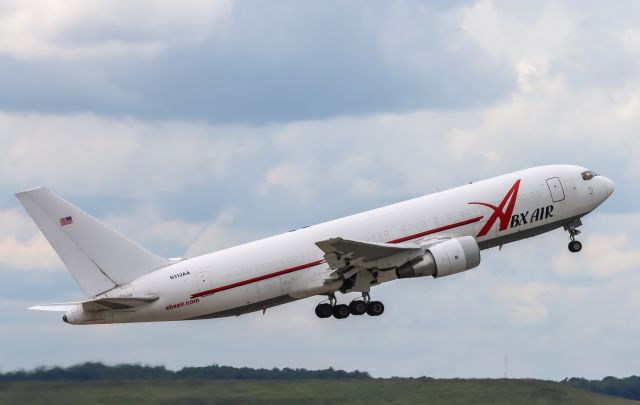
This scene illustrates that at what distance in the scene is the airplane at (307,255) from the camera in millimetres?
65312

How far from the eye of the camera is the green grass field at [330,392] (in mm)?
61263

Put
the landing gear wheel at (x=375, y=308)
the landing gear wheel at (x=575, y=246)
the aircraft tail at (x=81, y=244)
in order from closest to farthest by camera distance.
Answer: the aircraft tail at (x=81, y=244) → the landing gear wheel at (x=375, y=308) → the landing gear wheel at (x=575, y=246)

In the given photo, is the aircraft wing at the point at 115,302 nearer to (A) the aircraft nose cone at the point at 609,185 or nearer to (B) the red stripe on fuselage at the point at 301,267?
(B) the red stripe on fuselage at the point at 301,267

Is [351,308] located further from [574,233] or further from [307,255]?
[574,233]

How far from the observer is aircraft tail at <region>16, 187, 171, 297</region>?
214ft

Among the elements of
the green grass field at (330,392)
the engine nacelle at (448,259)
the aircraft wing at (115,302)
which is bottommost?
the green grass field at (330,392)

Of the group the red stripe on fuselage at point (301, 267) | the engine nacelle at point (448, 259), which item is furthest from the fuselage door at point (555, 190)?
the engine nacelle at point (448, 259)

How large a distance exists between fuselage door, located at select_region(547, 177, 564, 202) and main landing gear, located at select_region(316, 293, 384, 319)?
1118 centimetres

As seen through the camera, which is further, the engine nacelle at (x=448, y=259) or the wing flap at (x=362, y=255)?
the engine nacelle at (x=448, y=259)

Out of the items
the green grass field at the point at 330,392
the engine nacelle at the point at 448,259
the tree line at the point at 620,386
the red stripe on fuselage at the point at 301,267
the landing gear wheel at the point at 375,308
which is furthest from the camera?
the tree line at the point at 620,386

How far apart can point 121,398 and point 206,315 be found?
7075 mm

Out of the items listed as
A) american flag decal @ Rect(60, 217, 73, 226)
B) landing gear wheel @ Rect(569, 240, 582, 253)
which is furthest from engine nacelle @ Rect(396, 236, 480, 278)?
american flag decal @ Rect(60, 217, 73, 226)

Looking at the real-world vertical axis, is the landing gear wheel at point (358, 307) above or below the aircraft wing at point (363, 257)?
below

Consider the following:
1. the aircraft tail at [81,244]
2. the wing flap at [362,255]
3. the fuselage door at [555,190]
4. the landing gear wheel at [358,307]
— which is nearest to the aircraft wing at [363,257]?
the wing flap at [362,255]
